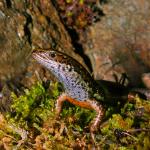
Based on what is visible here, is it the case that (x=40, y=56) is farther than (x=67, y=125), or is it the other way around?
(x=67, y=125)

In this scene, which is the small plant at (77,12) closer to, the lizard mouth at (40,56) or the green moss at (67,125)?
the green moss at (67,125)

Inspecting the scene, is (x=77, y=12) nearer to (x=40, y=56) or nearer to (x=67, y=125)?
(x=40, y=56)

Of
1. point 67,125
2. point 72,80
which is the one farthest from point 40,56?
point 67,125

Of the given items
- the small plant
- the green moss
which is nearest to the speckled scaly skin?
the green moss

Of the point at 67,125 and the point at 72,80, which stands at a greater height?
the point at 72,80

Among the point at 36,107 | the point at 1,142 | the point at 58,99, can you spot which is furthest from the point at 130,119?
the point at 1,142

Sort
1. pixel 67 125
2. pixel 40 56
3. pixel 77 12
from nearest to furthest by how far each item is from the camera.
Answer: pixel 40 56, pixel 67 125, pixel 77 12

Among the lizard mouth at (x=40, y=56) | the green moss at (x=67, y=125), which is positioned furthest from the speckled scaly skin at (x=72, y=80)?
the green moss at (x=67, y=125)

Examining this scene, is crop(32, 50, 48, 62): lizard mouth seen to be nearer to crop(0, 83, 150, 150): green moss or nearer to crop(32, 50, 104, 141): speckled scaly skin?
crop(32, 50, 104, 141): speckled scaly skin
